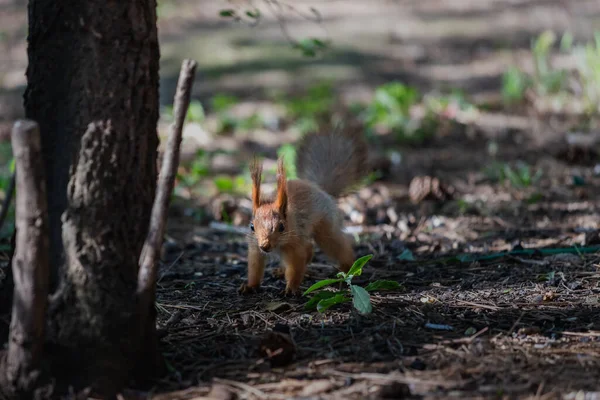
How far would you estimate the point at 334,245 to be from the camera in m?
3.58

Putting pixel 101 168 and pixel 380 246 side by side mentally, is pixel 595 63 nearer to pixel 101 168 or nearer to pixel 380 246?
pixel 380 246

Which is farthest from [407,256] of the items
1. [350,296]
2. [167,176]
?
[167,176]

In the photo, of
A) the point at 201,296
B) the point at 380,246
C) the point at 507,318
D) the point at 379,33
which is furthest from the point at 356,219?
the point at 379,33

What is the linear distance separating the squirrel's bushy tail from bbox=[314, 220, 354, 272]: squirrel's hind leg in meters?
0.52

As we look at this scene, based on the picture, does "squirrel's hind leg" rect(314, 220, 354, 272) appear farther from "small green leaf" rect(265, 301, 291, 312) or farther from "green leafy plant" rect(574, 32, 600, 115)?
"green leafy plant" rect(574, 32, 600, 115)

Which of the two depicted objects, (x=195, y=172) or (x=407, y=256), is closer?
(x=407, y=256)

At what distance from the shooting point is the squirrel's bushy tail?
13.4 ft

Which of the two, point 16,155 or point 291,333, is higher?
point 16,155

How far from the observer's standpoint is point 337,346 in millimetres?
2512

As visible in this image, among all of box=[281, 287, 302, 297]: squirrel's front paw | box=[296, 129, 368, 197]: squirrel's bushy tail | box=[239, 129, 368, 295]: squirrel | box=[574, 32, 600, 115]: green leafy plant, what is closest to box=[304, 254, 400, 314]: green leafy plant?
box=[281, 287, 302, 297]: squirrel's front paw

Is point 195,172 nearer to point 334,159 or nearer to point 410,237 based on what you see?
point 334,159

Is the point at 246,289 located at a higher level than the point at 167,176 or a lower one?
lower

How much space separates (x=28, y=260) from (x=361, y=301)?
1158 millimetres

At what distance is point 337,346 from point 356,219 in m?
2.25
